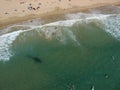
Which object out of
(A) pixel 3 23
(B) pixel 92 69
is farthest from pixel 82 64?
(A) pixel 3 23

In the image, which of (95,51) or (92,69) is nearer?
(92,69)

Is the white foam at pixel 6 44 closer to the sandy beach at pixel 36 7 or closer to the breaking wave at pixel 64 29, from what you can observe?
the breaking wave at pixel 64 29

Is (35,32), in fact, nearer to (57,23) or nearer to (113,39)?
(57,23)

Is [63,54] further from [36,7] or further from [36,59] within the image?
[36,7]

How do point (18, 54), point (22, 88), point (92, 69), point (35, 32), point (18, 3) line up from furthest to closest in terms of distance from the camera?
point (18, 3), point (35, 32), point (18, 54), point (92, 69), point (22, 88)

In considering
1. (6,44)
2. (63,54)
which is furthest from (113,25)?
(6,44)

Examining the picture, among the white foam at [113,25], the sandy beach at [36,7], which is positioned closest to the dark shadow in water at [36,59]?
the sandy beach at [36,7]
